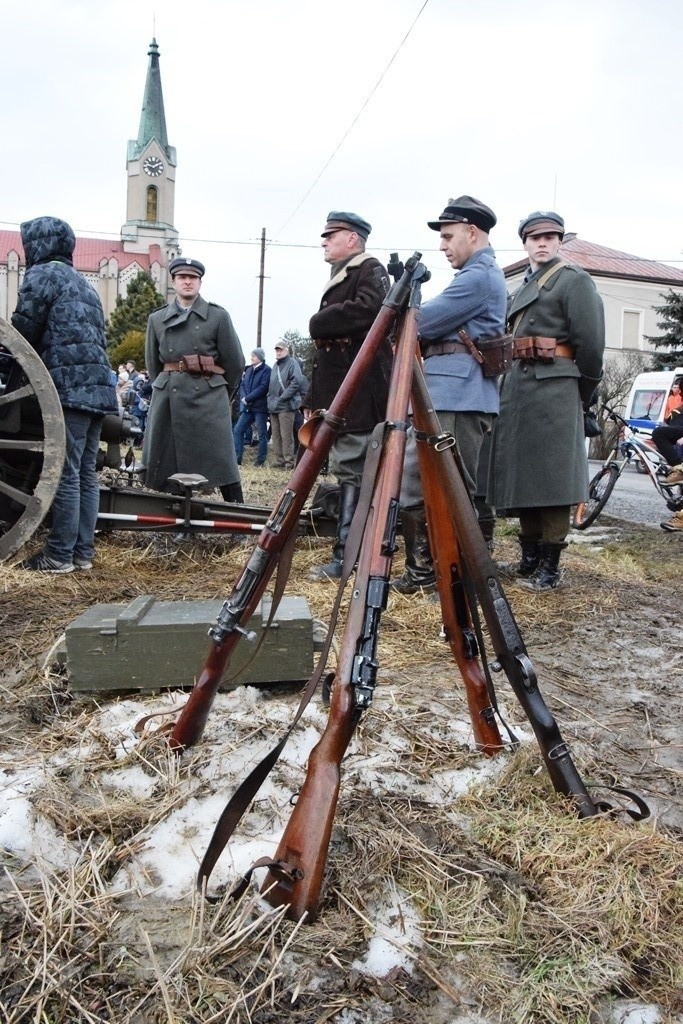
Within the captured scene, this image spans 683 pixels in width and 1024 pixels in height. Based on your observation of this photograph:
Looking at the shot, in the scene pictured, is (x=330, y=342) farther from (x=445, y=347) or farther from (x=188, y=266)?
(x=188, y=266)

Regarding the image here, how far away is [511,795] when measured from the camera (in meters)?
2.33

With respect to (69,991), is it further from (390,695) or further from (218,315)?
(218,315)

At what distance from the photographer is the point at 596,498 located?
9.20 meters

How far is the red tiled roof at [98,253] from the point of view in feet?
251

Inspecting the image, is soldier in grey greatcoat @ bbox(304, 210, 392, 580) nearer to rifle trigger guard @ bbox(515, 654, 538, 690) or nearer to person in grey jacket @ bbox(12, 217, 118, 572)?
person in grey jacket @ bbox(12, 217, 118, 572)

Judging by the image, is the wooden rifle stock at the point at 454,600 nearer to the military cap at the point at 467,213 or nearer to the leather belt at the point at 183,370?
the military cap at the point at 467,213

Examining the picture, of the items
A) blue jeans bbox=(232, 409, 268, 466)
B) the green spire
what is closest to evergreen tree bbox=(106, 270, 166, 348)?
the green spire

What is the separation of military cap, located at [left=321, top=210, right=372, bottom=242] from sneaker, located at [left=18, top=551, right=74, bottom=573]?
2.37m

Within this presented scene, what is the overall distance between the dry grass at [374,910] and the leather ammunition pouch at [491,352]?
6.81 feet

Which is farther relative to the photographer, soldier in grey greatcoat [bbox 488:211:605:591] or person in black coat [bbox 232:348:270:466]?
person in black coat [bbox 232:348:270:466]

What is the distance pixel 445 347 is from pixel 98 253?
83.1m

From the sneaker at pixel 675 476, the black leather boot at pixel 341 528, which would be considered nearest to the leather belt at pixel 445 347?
the black leather boot at pixel 341 528

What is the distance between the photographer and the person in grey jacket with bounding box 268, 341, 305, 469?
46.1ft

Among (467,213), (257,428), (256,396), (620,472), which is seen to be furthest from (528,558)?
(256,396)
